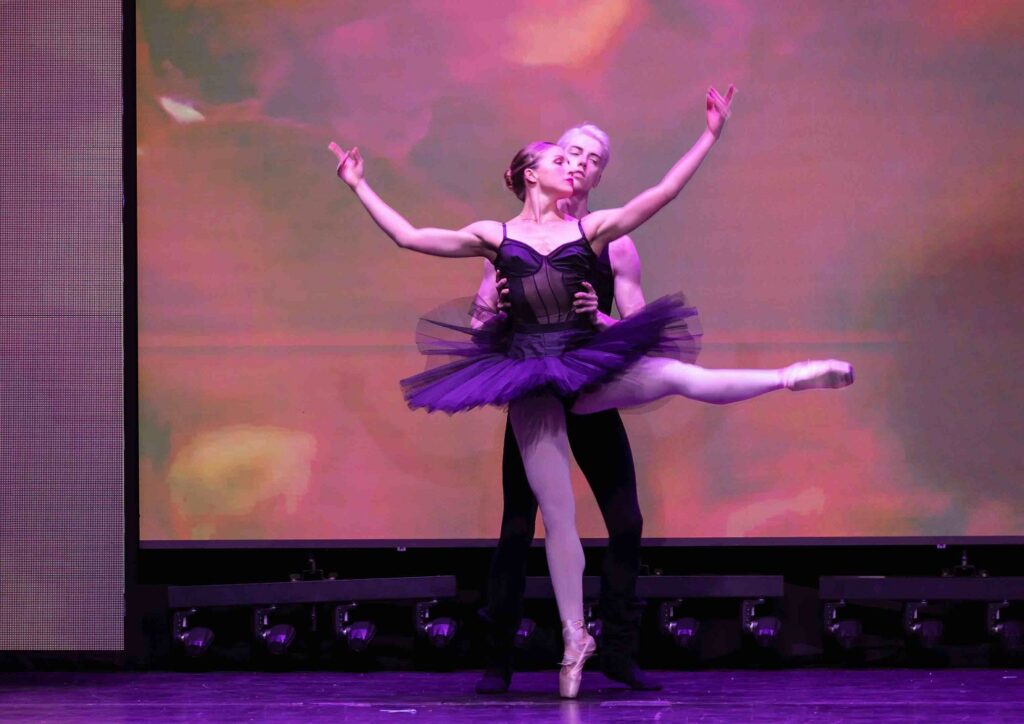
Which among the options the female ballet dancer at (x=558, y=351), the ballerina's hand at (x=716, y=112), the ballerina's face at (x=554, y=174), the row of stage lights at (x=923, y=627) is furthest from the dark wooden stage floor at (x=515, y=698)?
the ballerina's hand at (x=716, y=112)

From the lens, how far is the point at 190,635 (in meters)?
4.33

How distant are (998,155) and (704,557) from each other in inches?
63.0

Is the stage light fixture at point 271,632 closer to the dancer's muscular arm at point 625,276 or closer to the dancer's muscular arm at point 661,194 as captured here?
the dancer's muscular arm at point 625,276

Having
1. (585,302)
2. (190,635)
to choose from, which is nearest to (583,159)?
(585,302)

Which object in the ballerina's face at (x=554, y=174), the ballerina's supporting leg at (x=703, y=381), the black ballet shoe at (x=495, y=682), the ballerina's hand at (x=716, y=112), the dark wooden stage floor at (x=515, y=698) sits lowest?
the dark wooden stage floor at (x=515, y=698)

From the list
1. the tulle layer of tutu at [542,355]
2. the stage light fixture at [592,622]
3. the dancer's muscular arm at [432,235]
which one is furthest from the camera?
the stage light fixture at [592,622]

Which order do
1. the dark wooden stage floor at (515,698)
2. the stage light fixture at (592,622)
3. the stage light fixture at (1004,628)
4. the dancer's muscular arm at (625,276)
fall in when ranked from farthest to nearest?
1. the stage light fixture at (592,622)
2. the stage light fixture at (1004,628)
3. the dancer's muscular arm at (625,276)
4. the dark wooden stage floor at (515,698)

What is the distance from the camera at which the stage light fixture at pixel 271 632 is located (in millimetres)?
4266

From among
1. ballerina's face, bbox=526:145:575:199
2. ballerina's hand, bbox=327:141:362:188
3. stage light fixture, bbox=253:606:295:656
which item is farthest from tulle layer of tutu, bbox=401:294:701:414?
stage light fixture, bbox=253:606:295:656

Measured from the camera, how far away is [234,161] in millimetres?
4520

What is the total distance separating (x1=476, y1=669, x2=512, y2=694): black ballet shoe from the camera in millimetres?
3723

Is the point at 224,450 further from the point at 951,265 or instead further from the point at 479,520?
the point at 951,265

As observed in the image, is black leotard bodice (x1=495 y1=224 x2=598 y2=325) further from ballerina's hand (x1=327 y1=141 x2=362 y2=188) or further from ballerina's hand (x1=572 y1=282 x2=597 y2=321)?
ballerina's hand (x1=327 y1=141 x2=362 y2=188)

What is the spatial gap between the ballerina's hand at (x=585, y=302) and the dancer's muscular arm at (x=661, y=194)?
0.50ft
